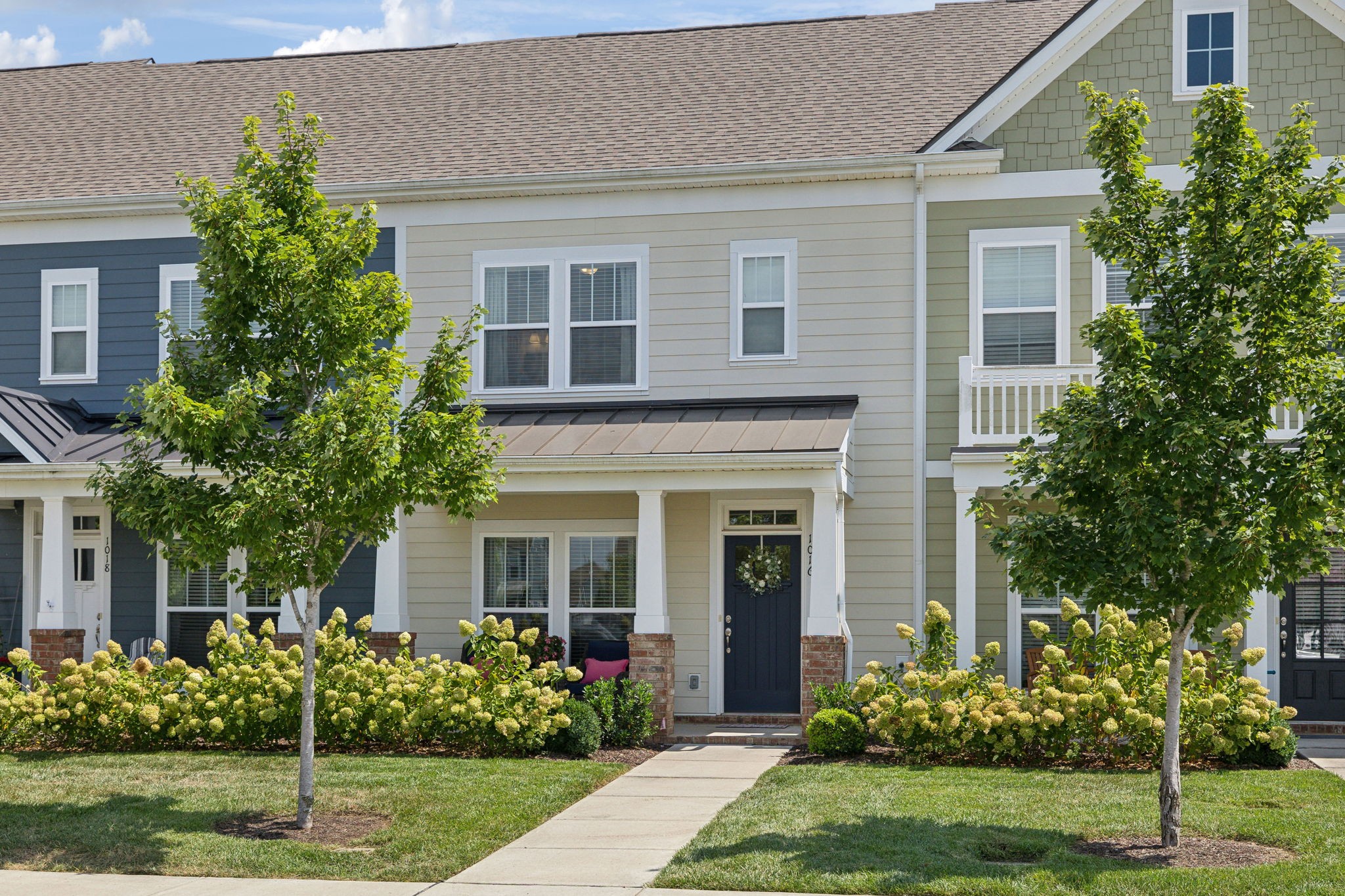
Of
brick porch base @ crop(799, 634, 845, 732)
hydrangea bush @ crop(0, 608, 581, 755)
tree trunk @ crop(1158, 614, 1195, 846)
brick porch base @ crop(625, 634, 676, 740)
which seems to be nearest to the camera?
tree trunk @ crop(1158, 614, 1195, 846)

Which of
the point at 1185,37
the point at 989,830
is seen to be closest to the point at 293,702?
the point at 989,830

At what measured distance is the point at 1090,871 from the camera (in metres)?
8.33

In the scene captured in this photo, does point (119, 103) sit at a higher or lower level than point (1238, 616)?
higher

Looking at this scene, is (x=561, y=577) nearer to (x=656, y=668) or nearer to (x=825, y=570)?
(x=656, y=668)

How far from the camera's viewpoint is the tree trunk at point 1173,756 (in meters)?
9.09

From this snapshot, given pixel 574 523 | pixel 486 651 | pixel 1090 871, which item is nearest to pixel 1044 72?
pixel 574 523

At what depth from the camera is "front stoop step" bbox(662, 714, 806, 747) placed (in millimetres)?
14688

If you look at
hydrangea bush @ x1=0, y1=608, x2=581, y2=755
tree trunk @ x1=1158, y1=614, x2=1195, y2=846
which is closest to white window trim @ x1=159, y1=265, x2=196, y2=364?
hydrangea bush @ x1=0, y1=608, x2=581, y2=755

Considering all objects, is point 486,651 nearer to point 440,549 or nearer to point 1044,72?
point 440,549

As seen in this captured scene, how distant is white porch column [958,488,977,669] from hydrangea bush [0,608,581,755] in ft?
14.4

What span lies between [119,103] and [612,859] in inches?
649

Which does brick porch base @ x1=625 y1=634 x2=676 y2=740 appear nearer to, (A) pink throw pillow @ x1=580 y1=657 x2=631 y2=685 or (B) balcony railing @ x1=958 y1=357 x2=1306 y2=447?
(A) pink throw pillow @ x1=580 y1=657 x2=631 y2=685

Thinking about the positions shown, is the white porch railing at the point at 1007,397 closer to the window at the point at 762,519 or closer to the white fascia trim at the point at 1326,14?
the window at the point at 762,519

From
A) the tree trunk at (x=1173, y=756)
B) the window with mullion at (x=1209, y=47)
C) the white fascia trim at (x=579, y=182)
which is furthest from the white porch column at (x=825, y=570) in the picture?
the window with mullion at (x=1209, y=47)
